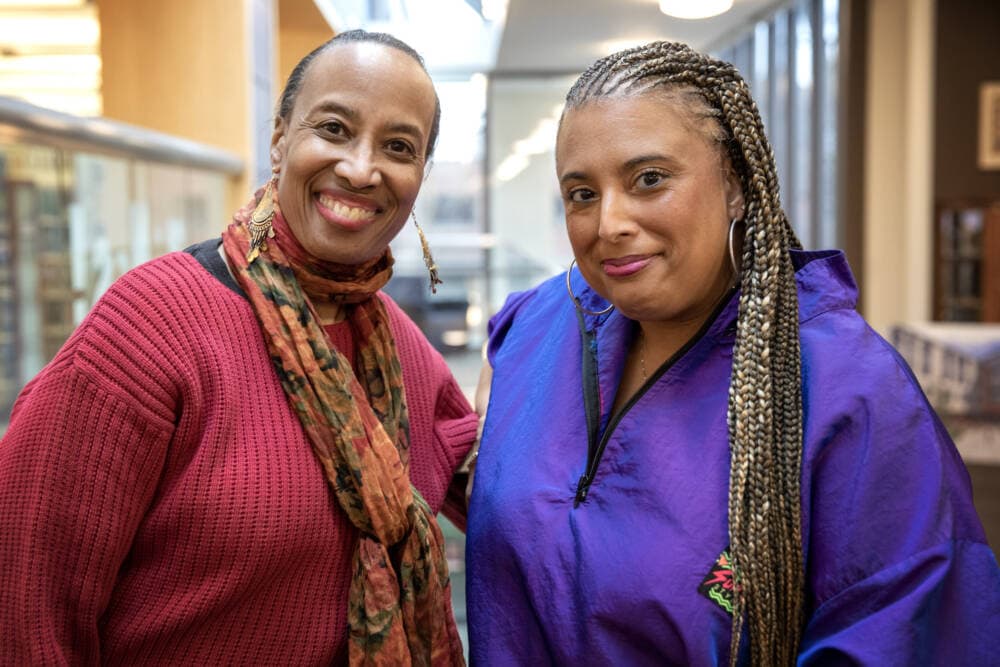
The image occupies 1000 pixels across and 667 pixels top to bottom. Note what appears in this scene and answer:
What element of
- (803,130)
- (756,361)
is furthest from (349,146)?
(803,130)

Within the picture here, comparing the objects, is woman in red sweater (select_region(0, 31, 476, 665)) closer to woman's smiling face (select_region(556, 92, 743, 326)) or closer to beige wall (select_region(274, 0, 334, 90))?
woman's smiling face (select_region(556, 92, 743, 326))

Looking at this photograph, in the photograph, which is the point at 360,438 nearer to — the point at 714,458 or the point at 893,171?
the point at 714,458

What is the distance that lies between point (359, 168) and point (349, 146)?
0.06 meters

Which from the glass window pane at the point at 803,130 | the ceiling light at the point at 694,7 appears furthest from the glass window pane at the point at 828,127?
the ceiling light at the point at 694,7

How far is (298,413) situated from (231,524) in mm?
191

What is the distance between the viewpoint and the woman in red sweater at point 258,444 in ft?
4.32

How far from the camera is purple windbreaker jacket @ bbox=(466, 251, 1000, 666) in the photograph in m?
1.20

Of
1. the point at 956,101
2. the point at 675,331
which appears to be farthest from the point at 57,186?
the point at 956,101

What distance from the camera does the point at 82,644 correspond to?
1.37 m

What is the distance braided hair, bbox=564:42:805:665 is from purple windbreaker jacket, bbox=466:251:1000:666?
24mm

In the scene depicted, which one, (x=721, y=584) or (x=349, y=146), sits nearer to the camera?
(x=721, y=584)

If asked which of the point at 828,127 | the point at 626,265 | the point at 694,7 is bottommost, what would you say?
the point at 626,265

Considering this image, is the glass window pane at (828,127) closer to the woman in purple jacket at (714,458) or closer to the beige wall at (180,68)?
the beige wall at (180,68)

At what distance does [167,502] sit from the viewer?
1.35m
